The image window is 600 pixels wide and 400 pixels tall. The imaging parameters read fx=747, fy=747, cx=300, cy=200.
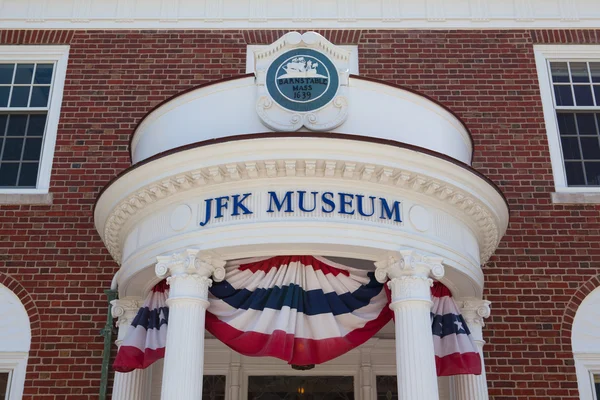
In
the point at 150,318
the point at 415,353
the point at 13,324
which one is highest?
the point at 13,324

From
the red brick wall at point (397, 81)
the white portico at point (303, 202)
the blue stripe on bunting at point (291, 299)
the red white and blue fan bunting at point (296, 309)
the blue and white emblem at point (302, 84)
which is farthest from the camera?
the red brick wall at point (397, 81)

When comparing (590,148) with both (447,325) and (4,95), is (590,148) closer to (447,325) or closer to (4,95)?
(447,325)

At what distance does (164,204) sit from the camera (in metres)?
8.84

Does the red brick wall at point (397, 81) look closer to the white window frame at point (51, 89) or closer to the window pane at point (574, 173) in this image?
the white window frame at point (51, 89)

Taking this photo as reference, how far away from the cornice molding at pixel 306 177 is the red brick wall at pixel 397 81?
8.70 ft

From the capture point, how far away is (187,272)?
8.27 m

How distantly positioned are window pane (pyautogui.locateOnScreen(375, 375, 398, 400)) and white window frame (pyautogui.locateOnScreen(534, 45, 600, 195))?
4.06 m

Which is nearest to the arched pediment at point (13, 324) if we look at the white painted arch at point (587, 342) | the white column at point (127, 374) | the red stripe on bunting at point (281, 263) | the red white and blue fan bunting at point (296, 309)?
the white column at point (127, 374)

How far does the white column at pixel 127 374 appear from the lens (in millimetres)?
9523

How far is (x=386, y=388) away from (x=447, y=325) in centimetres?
237

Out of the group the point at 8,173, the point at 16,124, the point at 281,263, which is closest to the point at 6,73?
the point at 16,124

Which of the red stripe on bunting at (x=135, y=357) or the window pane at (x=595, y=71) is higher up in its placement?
the window pane at (x=595, y=71)
